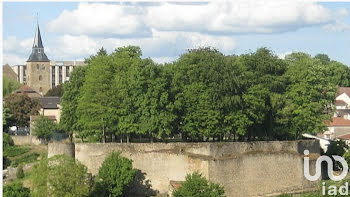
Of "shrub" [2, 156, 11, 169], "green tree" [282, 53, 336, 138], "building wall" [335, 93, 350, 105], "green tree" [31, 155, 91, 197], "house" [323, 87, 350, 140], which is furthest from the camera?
"building wall" [335, 93, 350, 105]

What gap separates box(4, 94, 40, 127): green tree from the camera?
6894 cm

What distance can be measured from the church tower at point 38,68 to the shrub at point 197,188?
68113mm

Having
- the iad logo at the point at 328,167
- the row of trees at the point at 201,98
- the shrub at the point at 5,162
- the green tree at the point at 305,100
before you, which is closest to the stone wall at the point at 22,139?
the shrub at the point at 5,162

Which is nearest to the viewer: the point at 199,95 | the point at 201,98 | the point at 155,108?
the point at 155,108

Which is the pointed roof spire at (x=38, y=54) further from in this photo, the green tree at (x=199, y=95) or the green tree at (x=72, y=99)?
the green tree at (x=199, y=95)

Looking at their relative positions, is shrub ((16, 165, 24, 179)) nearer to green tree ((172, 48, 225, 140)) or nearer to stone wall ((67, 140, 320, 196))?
stone wall ((67, 140, 320, 196))

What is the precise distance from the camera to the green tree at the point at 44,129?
203 ft

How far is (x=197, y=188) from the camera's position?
38.6 metres

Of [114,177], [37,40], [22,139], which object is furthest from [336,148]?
[37,40]

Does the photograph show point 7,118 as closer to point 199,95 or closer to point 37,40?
point 199,95

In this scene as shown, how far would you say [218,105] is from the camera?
46.1 metres

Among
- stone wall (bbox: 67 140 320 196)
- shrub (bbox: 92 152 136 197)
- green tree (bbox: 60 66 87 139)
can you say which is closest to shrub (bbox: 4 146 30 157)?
green tree (bbox: 60 66 87 139)

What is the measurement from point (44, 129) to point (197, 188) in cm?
2601

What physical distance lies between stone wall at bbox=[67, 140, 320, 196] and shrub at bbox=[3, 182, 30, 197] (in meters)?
3.69
